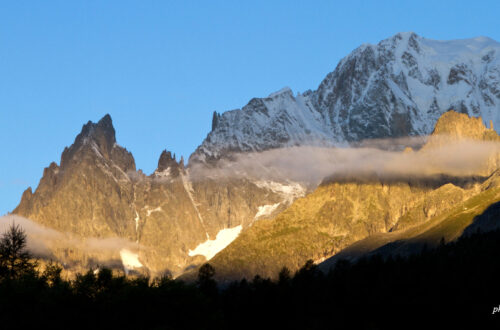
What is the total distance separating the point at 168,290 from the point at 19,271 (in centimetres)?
2839

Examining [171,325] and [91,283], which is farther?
[91,283]

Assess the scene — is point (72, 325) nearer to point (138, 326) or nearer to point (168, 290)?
point (138, 326)

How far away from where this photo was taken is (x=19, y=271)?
183 metres

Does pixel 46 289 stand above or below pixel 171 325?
above

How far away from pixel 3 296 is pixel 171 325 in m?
28.9

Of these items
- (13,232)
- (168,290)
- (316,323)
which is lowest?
(316,323)

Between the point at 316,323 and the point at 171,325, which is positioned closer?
the point at 171,325

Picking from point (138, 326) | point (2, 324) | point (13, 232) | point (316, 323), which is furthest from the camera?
point (316, 323)

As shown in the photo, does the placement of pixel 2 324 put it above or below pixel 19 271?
below

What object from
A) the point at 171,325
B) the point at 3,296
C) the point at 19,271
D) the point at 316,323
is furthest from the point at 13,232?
the point at 316,323

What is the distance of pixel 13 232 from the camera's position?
180500mm

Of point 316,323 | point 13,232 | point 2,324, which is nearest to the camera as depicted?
point 2,324

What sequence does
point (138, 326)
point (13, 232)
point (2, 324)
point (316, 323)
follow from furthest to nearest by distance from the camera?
1. point (316, 323)
2. point (13, 232)
3. point (138, 326)
4. point (2, 324)

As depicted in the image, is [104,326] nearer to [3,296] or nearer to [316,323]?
[3,296]
